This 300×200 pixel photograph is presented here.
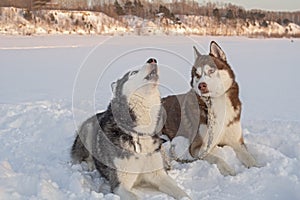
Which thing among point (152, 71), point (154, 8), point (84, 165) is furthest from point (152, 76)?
point (154, 8)

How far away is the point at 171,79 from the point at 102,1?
5167 centimetres

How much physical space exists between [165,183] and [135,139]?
1.68ft

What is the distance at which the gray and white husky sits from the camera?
3.71 metres

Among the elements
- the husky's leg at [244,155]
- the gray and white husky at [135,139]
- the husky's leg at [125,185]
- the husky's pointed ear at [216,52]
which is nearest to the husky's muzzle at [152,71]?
the gray and white husky at [135,139]

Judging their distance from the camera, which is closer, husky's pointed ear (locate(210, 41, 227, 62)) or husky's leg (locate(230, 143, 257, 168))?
husky's leg (locate(230, 143, 257, 168))

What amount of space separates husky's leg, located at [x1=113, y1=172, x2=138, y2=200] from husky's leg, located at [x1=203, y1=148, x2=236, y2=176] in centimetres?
100

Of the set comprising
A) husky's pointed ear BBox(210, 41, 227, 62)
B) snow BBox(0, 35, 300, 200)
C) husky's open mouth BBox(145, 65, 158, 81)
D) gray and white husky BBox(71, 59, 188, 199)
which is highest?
husky's pointed ear BBox(210, 41, 227, 62)

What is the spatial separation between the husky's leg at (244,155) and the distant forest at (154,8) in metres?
34.2

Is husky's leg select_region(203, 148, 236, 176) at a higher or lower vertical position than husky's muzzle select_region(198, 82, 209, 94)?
lower

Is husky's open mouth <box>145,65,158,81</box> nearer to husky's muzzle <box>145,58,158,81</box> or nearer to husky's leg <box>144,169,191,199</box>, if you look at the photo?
husky's muzzle <box>145,58,158,81</box>

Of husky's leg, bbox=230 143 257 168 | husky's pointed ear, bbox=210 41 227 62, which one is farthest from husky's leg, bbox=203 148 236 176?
husky's pointed ear, bbox=210 41 227 62

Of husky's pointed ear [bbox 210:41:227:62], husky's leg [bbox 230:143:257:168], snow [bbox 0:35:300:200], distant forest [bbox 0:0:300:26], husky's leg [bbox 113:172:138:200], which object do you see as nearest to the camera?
husky's leg [bbox 113:172:138:200]

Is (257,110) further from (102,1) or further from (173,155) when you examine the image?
(102,1)

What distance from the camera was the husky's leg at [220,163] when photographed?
4254 millimetres
